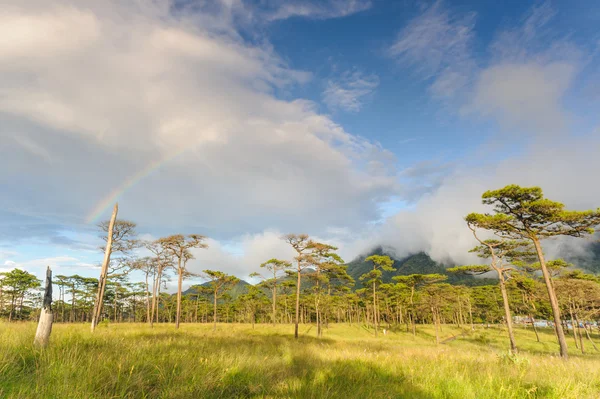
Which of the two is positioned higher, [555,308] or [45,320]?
[45,320]

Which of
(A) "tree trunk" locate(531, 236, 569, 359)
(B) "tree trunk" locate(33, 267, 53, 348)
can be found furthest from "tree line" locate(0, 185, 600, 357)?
(B) "tree trunk" locate(33, 267, 53, 348)

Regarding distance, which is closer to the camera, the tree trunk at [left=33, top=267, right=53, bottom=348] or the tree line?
the tree trunk at [left=33, top=267, right=53, bottom=348]

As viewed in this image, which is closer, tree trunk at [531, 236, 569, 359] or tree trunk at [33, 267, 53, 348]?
tree trunk at [33, 267, 53, 348]

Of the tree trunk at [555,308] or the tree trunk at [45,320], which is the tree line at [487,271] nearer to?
the tree trunk at [555,308]

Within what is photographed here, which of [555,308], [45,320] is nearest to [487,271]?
[555,308]

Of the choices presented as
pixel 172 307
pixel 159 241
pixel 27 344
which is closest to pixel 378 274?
pixel 159 241

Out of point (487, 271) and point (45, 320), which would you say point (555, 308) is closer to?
point (487, 271)

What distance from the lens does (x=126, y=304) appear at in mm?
75438

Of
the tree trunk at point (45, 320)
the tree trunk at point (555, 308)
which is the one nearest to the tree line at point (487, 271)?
the tree trunk at point (555, 308)

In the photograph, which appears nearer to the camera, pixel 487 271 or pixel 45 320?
pixel 45 320

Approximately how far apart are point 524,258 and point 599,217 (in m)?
9.36

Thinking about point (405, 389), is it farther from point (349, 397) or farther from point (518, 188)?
point (518, 188)

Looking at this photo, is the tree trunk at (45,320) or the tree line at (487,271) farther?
the tree line at (487,271)

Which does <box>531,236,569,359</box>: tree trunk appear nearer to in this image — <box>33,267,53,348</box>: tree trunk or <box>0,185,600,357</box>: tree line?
<box>0,185,600,357</box>: tree line
